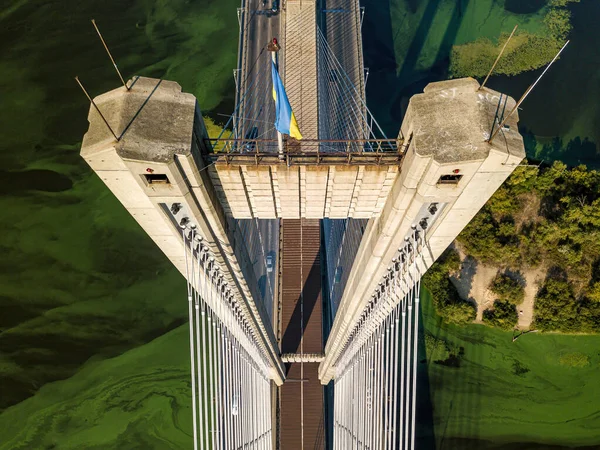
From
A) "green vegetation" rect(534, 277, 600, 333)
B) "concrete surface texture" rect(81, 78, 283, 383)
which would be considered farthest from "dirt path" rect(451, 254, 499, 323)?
"concrete surface texture" rect(81, 78, 283, 383)

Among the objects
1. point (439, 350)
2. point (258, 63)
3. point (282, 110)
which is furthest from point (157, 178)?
point (258, 63)

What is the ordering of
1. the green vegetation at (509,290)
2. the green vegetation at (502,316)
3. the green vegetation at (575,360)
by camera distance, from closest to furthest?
1. the green vegetation at (575,360)
2. the green vegetation at (502,316)
3. the green vegetation at (509,290)

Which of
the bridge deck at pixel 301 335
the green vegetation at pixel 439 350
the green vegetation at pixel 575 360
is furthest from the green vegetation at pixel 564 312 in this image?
the bridge deck at pixel 301 335

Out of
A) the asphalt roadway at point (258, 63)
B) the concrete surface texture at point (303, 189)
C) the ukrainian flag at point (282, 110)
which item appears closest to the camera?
the ukrainian flag at point (282, 110)

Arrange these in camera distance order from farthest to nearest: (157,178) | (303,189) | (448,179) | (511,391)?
(511,391) < (303,189) < (448,179) < (157,178)

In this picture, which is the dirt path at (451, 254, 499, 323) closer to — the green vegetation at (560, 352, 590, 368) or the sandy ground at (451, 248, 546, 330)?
the sandy ground at (451, 248, 546, 330)

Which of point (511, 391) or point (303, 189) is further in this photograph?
point (511, 391)

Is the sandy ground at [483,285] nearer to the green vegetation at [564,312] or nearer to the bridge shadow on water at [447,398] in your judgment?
the green vegetation at [564,312]

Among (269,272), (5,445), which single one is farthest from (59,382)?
(269,272)

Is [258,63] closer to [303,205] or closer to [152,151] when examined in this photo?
Answer: [303,205]
